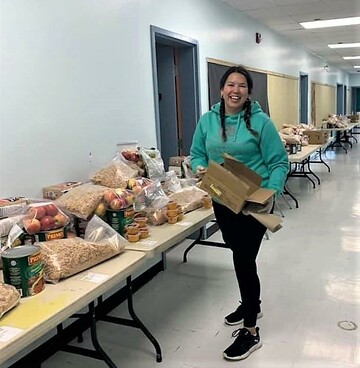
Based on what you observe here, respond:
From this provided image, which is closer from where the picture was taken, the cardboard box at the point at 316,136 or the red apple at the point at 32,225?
the red apple at the point at 32,225

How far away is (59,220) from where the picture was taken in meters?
2.06

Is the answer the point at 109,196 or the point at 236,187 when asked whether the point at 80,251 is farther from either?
the point at 236,187

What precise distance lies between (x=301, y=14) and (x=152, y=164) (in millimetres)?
4618

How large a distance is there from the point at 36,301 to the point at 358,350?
1.83m

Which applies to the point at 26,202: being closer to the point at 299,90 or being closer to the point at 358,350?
the point at 358,350

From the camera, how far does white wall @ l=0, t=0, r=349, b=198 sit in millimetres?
2312

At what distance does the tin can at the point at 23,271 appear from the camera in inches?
63.5

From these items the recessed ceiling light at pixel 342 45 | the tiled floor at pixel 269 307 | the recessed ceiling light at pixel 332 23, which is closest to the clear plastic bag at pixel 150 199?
the tiled floor at pixel 269 307

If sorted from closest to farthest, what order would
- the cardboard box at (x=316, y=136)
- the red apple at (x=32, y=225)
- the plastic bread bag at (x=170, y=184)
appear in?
the red apple at (x=32, y=225)
the plastic bread bag at (x=170, y=184)
the cardboard box at (x=316, y=136)

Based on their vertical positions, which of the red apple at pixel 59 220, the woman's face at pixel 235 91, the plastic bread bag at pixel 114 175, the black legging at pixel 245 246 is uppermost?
the woman's face at pixel 235 91

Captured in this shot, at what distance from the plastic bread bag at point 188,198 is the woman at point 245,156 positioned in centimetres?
58

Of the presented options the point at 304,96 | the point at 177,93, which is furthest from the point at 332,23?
the point at 177,93

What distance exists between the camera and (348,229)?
472cm

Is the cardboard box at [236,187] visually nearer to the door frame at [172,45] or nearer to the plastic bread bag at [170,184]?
the plastic bread bag at [170,184]
